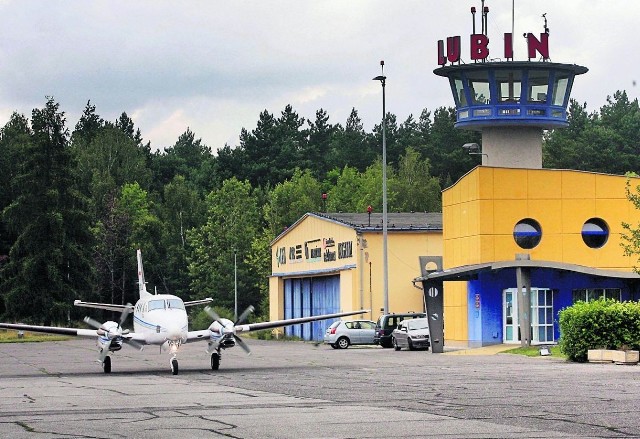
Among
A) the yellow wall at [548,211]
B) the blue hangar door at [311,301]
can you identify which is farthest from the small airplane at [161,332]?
the blue hangar door at [311,301]

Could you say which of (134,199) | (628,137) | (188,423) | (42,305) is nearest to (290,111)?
(134,199)

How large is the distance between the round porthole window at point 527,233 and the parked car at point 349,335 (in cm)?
1057

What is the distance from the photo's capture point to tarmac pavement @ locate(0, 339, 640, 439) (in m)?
16.5

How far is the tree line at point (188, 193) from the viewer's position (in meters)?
97.0

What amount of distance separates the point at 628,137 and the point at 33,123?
6420 cm

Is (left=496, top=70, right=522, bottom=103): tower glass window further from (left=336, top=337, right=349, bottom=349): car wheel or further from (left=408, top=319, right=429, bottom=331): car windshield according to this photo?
(left=336, top=337, right=349, bottom=349): car wheel

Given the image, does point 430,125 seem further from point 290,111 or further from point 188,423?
point 188,423

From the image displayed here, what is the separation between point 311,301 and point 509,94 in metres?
29.1

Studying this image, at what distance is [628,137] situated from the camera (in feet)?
416

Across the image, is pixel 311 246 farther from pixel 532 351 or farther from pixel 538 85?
pixel 532 351

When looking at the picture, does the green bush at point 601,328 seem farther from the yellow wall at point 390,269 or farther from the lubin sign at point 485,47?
the yellow wall at point 390,269

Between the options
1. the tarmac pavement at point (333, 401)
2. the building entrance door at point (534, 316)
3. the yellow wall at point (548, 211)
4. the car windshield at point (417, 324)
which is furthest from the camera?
the yellow wall at point (548, 211)

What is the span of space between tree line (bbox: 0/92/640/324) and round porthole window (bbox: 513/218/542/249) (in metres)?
52.6

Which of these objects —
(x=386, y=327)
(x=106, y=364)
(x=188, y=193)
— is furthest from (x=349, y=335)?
(x=188, y=193)
